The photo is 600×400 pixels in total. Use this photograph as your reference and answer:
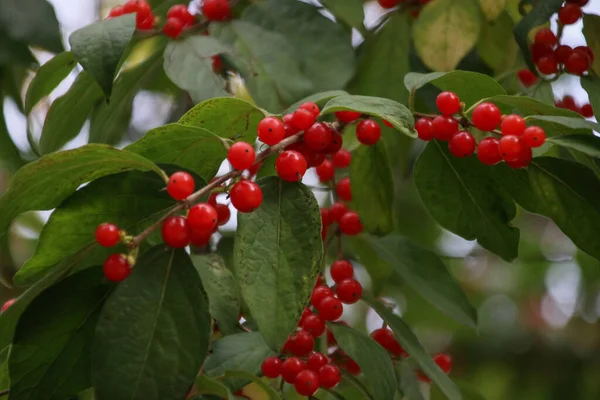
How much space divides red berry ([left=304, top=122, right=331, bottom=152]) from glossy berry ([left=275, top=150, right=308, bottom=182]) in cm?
2

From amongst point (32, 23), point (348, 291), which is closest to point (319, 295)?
point (348, 291)

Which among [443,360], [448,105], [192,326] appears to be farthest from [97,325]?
[443,360]

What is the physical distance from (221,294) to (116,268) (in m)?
0.12

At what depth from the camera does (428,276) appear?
0.79 m

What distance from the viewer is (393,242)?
32.3 inches

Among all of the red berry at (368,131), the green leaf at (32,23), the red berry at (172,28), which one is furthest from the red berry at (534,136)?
the green leaf at (32,23)

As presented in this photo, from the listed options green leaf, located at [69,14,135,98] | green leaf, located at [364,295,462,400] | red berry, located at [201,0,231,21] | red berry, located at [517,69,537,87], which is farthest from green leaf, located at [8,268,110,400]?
red berry, located at [517,69,537,87]

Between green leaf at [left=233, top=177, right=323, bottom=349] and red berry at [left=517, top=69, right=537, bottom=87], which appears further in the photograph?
red berry at [left=517, top=69, right=537, bottom=87]

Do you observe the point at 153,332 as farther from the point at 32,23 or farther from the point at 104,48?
the point at 32,23

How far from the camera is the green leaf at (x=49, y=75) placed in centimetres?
76

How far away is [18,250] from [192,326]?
102 cm

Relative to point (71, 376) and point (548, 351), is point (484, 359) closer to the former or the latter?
point (548, 351)

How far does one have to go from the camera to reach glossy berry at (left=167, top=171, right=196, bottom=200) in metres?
0.53

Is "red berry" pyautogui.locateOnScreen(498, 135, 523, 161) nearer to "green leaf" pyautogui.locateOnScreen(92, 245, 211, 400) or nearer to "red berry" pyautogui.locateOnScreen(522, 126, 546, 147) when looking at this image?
"red berry" pyautogui.locateOnScreen(522, 126, 546, 147)
